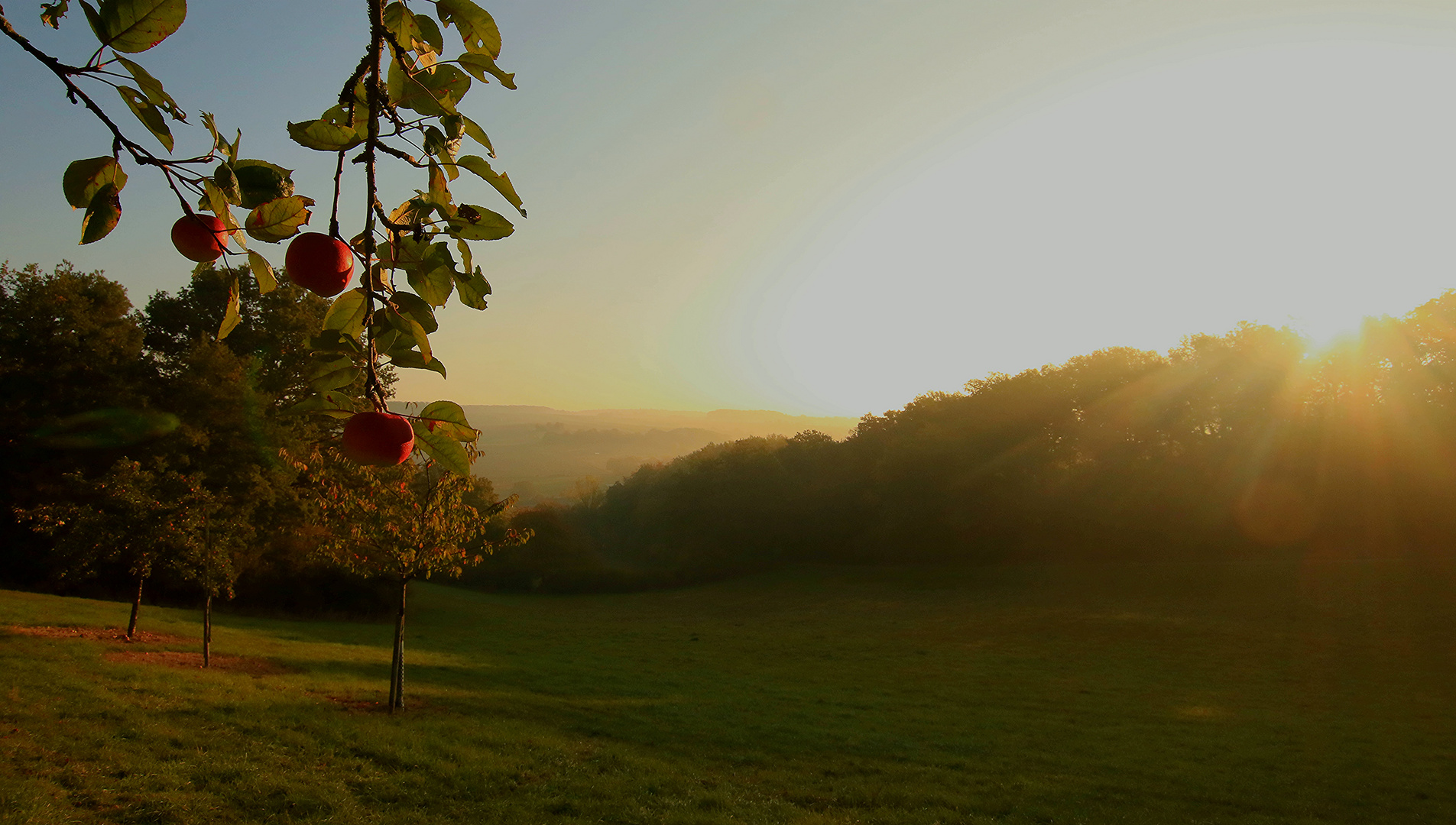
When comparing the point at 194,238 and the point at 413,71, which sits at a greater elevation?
the point at 413,71

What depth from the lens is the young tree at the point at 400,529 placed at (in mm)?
10844

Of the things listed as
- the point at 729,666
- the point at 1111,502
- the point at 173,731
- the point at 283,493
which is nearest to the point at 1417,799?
the point at 729,666

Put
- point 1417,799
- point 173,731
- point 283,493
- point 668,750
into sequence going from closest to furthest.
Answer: point 173,731 < point 1417,799 < point 668,750 < point 283,493

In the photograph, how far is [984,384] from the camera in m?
36.4

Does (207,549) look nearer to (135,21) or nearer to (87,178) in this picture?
(87,178)

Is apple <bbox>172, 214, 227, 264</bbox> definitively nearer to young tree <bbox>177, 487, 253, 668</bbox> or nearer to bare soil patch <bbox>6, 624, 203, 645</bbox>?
young tree <bbox>177, 487, 253, 668</bbox>

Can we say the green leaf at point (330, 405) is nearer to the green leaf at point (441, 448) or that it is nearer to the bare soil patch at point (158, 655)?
the green leaf at point (441, 448)

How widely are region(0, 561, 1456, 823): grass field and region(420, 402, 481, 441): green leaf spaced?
23.2ft

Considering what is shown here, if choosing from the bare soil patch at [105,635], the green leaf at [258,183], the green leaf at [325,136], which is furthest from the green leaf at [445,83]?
the bare soil patch at [105,635]

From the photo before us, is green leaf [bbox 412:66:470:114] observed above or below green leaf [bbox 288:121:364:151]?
above

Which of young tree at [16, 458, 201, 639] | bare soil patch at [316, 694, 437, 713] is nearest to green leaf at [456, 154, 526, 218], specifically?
bare soil patch at [316, 694, 437, 713]

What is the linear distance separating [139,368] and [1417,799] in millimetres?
30039

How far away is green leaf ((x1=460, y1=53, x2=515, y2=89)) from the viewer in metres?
1.04

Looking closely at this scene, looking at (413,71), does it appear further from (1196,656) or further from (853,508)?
(853,508)
